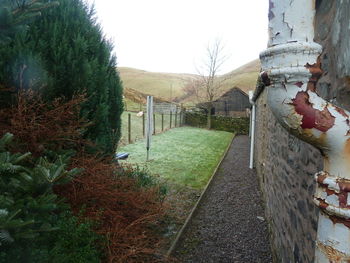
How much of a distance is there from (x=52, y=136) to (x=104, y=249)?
4.74 ft

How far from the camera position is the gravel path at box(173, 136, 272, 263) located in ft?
14.5

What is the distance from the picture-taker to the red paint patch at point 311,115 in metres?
1.34

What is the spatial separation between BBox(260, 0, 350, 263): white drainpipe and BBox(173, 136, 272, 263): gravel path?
3.30m

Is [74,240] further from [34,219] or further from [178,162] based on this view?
[178,162]

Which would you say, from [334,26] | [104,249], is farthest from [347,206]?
[104,249]

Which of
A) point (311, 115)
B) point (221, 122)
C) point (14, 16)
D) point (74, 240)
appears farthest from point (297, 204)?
point (221, 122)

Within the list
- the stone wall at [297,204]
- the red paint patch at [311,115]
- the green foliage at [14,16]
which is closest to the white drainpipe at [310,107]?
the red paint patch at [311,115]

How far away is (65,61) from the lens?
352cm

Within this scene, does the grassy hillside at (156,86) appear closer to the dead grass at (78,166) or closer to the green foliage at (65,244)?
the dead grass at (78,166)

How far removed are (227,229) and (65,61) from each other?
4.24 metres

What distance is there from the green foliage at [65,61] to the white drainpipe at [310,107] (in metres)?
2.63

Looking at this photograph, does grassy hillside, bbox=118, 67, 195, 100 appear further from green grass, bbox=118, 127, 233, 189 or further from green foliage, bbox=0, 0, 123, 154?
green foliage, bbox=0, 0, 123, 154

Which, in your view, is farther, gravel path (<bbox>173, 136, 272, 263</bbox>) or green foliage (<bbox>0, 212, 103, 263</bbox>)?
gravel path (<bbox>173, 136, 272, 263</bbox>)

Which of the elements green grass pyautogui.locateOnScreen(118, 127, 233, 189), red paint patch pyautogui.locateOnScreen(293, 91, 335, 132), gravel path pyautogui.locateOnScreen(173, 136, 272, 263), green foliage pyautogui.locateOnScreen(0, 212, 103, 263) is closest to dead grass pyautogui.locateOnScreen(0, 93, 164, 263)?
green foliage pyautogui.locateOnScreen(0, 212, 103, 263)
